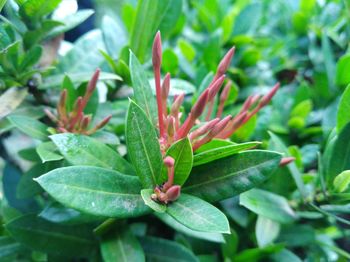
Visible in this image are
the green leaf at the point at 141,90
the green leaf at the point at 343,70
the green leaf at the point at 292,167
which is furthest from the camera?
the green leaf at the point at 343,70

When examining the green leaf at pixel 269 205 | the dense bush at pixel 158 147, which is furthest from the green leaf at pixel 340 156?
the green leaf at pixel 269 205

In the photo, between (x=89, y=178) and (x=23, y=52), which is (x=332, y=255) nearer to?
(x=89, y=178)

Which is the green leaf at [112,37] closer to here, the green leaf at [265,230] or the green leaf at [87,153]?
the green leaf at [87,153]

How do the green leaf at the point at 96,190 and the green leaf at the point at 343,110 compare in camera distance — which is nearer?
the green leaf at the point at 96,190

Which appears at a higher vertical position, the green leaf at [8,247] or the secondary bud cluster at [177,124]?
the secondary bud cluster at [177,124]

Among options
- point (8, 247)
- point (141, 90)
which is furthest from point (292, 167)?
point (8, 247)

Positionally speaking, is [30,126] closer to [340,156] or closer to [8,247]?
[8,247]

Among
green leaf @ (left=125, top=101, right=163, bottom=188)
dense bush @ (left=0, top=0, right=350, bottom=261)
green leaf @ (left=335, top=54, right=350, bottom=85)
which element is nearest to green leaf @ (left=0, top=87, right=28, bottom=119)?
dense bush @ (left=0, top=0, right=350, bottom=261)
